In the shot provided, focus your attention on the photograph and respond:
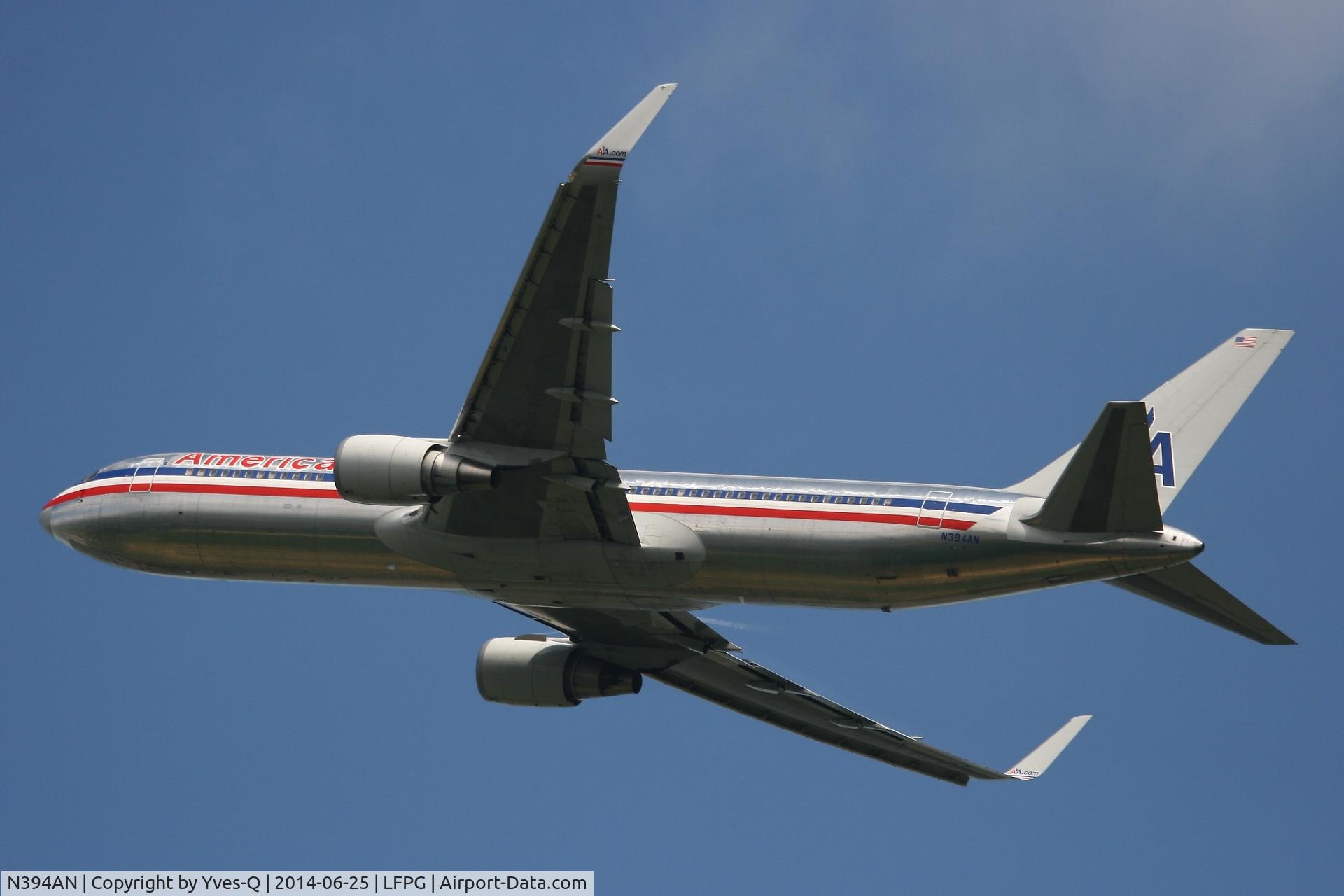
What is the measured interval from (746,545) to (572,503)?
3.84 meters

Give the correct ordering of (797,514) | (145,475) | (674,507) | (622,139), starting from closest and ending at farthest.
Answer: (622,139), (797,514), (674,507), (145,475)

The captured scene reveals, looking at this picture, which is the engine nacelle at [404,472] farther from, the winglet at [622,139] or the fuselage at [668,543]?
the winglet at [622,139]

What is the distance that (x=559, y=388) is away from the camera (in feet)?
114

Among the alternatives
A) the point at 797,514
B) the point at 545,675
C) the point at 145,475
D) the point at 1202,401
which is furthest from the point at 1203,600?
the point at 145,475

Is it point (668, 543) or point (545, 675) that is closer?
point (668, 543)

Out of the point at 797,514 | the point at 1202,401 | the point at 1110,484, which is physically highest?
the point at 1202,401

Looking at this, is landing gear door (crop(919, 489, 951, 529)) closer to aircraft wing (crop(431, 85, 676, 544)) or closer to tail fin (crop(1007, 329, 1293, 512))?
tail fin (crop(1007, 329, 1293, 512))

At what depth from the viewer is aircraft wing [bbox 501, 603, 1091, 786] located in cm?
4525

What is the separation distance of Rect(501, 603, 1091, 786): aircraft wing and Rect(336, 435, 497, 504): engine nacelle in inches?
324

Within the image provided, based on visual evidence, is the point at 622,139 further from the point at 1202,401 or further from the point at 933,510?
the point at 1202,401

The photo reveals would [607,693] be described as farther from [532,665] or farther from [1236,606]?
[1236,606]

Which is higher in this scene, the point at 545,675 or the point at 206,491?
the point at 206,491

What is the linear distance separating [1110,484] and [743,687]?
54.4 feet

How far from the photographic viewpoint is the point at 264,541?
41438 millimetres
